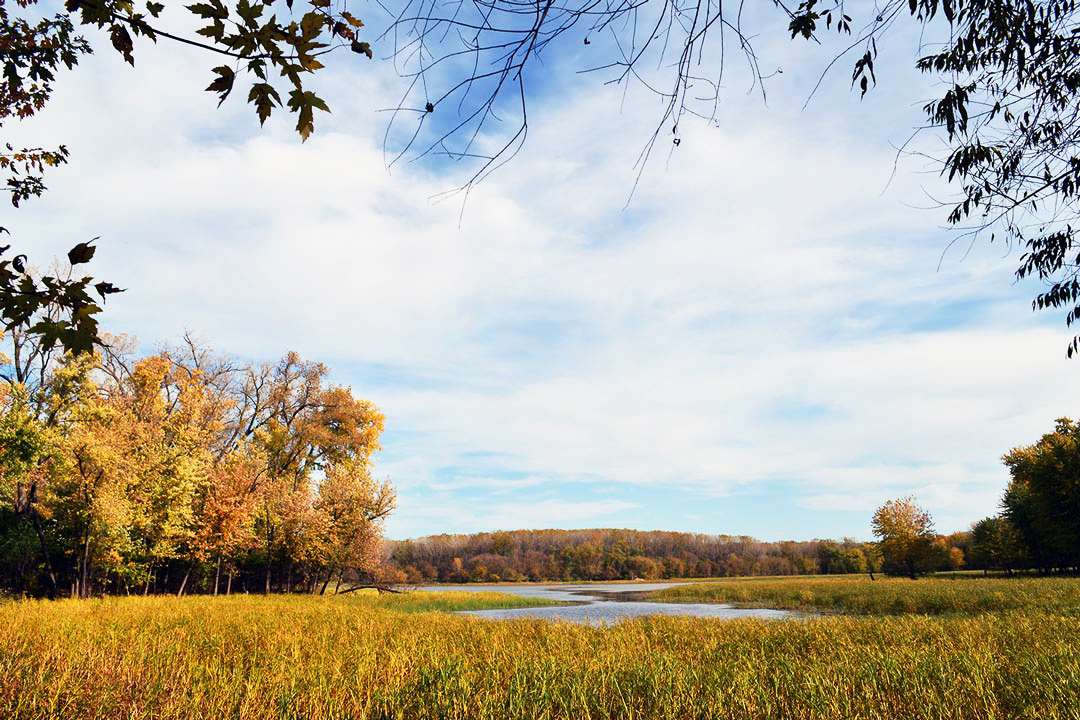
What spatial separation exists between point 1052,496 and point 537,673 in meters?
52.1

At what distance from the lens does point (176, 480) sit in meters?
24.5

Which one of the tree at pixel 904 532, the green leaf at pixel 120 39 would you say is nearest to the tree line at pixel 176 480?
the green leaf at pixel 120 39

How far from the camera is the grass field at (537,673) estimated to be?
6160 millimetres

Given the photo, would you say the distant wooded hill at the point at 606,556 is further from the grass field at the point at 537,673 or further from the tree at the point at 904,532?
the grass field at the point at 537,673

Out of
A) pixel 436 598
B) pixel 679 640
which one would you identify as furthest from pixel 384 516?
pixel 679 640

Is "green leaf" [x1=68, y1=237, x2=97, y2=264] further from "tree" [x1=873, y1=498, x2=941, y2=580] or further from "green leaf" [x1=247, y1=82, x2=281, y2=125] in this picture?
"tree" [x1=873, y1=498, x2=941, y2=580]

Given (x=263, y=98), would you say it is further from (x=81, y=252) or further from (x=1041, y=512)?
(x=1041, y=512)

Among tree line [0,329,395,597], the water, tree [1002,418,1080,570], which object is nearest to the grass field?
the water

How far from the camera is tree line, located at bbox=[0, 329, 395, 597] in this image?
21688 millimetres

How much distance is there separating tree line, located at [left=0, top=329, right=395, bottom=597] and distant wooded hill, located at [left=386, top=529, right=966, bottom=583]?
6512 centimetres

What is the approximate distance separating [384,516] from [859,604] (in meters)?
24.9

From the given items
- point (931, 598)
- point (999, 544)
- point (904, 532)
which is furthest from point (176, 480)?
point (999, 544)

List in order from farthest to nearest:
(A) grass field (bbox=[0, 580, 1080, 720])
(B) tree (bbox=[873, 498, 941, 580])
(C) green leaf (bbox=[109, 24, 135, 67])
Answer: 1. (B) tree (bbox=[873, 498, 941, 580])
2. (A) grass field (bbox=[0, 580, 1080, 720])
3. (C) green leaf (bbox=[109, 24, 135, 67])

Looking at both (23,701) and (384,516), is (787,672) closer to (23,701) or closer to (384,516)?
(23,701)
